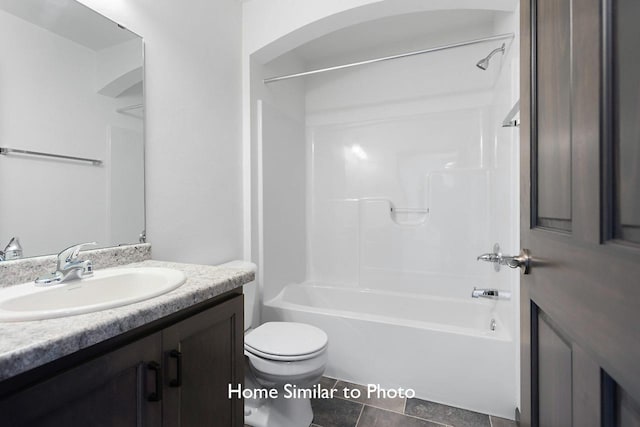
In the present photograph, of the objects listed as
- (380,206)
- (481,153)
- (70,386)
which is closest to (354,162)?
(380,206)

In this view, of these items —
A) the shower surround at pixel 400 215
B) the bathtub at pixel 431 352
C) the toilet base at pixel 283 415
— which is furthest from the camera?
the shower surround at pixel 400 215

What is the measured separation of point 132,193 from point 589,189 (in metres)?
1.57

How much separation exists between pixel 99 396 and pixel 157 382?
0.13 metres

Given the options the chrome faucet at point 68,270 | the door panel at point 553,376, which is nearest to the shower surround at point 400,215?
the door panel at point 553,376

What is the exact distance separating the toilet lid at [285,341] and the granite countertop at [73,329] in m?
0.70

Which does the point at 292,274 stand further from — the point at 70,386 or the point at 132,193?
the point at 70,386

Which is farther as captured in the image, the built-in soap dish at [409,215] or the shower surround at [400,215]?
the built-in soap dish at [409,215]

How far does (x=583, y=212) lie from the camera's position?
485 millimetres

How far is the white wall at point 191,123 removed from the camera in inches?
58.1

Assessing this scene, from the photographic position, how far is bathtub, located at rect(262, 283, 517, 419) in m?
1.65

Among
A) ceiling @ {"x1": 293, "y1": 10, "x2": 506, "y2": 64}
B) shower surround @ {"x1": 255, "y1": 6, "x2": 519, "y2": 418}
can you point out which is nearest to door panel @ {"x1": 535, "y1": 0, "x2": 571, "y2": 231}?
shower surround @ {"x1": 255, "y1": 6, "x2": 519, "y2": 418}

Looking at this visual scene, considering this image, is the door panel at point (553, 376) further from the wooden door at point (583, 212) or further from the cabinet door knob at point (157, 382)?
the cabinet door knob at point (157, 382)

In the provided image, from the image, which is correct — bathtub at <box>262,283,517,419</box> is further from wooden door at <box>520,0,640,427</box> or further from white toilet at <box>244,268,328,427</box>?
wooden door at <box>520,0,640,427</box>

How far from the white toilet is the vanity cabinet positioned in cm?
37
